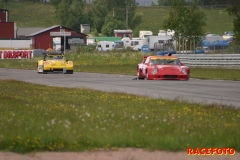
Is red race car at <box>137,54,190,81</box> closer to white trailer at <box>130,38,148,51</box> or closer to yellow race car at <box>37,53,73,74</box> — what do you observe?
yellow race car at <box>37,53,73,74</box>

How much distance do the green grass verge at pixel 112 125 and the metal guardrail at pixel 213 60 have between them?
85.7ft

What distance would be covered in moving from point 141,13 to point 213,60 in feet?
356

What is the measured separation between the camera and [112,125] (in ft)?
35.5

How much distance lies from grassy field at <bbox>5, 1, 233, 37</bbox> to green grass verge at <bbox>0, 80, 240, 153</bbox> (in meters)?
119

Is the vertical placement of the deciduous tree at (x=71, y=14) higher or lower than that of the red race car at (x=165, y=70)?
higher

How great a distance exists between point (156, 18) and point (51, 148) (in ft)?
474

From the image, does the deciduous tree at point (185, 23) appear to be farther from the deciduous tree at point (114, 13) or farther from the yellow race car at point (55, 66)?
the deciduous tree at point (114, 13)

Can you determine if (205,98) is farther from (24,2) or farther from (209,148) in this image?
(24,2)

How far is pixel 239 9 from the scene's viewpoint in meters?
48.6

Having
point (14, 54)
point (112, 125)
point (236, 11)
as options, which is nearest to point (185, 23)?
point (236, 11)

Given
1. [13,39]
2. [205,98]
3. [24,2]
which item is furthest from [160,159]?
[24,2]

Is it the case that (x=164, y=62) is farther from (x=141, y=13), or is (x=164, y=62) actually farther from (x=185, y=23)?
(x=141, y=13)

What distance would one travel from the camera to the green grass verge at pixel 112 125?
926cm

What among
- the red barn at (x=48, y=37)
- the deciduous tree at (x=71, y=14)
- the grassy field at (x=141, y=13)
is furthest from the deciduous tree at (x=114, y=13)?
the red barn at (x=48, y=37)
